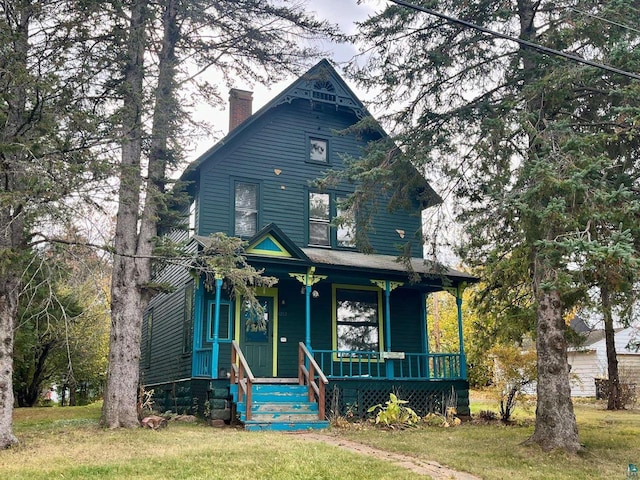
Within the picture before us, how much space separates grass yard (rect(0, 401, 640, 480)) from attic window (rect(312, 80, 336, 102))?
9548 mm

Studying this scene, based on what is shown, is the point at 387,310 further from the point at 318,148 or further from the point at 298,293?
the point at 318,148

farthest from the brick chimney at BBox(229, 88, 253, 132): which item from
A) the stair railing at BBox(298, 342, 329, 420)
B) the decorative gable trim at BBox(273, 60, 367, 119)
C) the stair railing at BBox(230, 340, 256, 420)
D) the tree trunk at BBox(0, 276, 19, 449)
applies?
the tree trunk at BBox(0, 276, 19, 449)

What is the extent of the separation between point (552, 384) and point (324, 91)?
1092 centimetres

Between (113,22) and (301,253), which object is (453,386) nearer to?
(301,253)

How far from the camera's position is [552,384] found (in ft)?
30.5

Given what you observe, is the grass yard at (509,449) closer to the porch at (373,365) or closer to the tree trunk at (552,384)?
the tree trunk at (552,384)

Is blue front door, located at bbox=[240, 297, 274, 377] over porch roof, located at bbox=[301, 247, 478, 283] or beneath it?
beneath

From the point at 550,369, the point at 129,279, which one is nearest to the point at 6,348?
the point at 129,279

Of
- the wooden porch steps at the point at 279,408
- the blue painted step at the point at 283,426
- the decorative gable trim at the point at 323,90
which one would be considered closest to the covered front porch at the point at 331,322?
the wooden porch steps at the point at 279,408

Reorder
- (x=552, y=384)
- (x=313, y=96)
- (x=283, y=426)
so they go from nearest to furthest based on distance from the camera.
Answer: (x=552, y=384)
(x=283, y=426)
(x=313, y=96)

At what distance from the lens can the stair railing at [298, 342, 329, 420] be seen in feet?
39.8

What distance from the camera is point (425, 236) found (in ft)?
39.9

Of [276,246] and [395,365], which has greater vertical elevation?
[276,246]

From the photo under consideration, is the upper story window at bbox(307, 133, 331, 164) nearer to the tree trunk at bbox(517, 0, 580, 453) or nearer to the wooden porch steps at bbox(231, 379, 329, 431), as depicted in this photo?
the wooden porch steps at bbox(231, 379, 329, 431)
